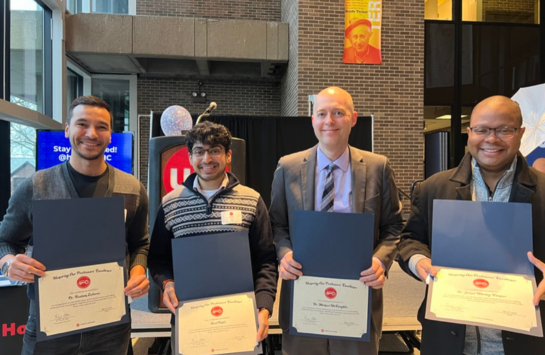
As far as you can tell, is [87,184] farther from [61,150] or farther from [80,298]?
[61,150]

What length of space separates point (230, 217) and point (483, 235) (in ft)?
3.18

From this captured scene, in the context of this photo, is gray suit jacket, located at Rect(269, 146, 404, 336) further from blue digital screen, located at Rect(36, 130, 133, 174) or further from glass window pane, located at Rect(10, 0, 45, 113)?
glass window pane, located at Rect(10, 0, 45, 113)

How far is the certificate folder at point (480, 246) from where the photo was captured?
1.25m

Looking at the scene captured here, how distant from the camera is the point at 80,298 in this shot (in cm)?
134

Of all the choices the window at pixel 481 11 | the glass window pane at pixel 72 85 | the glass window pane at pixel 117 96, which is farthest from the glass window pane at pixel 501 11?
the glass window pane at pixel 72 85

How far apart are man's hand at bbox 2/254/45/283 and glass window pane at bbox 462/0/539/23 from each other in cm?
835

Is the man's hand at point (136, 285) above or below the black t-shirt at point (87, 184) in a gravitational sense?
below

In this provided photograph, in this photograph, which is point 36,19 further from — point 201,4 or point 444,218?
point 444,218

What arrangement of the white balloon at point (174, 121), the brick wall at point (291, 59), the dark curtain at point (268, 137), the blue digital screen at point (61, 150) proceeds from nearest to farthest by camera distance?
the white balloon at point (174, 121) → the blue digital screen at point (61, 150) → the dark curtain at point (268, 137) → the brick wall at point (291, 59)

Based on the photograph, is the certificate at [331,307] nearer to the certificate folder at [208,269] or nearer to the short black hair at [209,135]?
the certificate folder at [208,269]

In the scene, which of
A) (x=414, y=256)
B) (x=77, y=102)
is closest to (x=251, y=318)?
(x=414, y=256)

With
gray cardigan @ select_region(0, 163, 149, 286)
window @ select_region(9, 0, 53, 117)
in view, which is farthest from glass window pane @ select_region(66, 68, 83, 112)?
gray cardigan @ select_region(0, 163, 149, 286)

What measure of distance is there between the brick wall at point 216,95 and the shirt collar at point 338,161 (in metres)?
7.31

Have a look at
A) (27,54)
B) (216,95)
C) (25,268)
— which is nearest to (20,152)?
(27,54)
